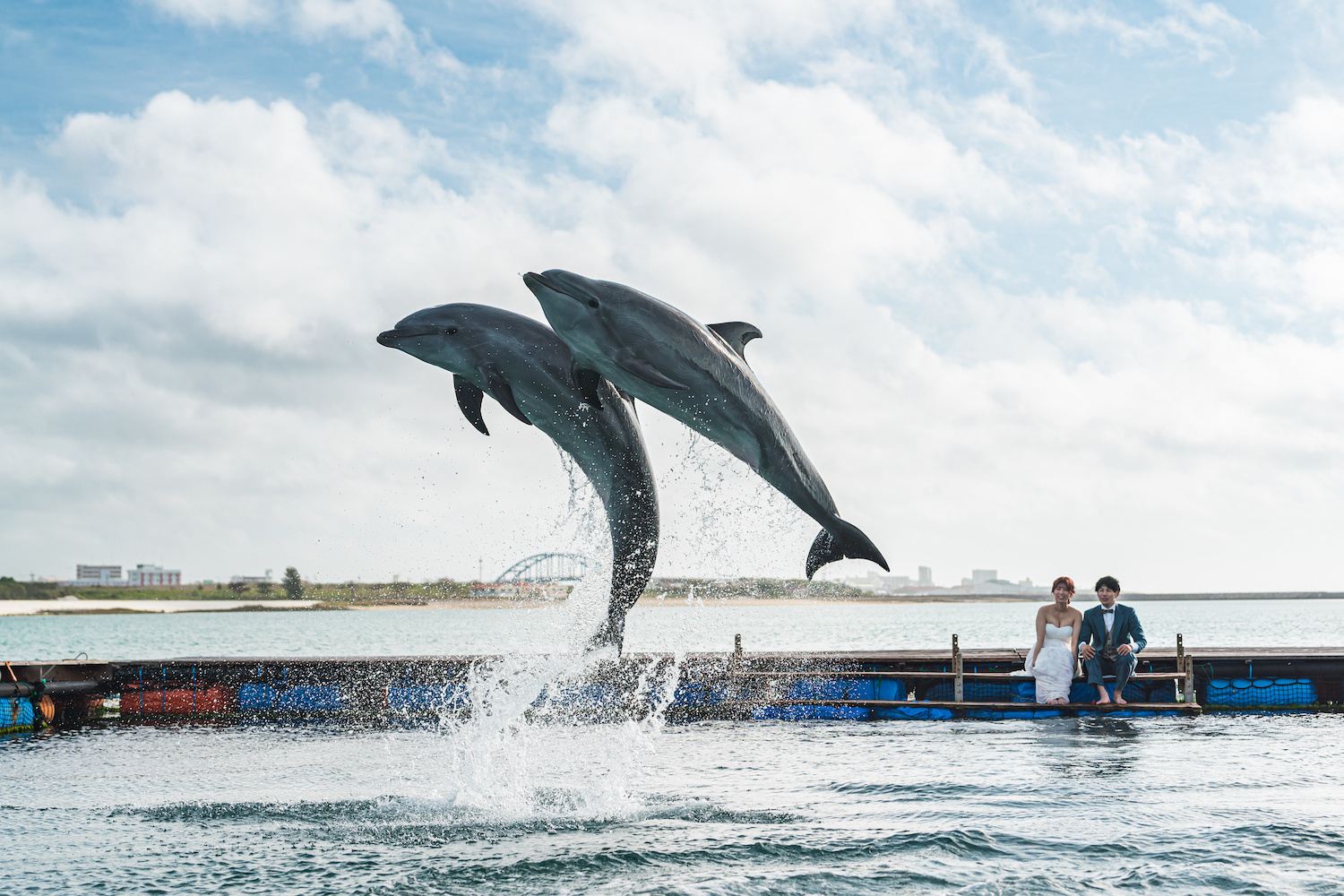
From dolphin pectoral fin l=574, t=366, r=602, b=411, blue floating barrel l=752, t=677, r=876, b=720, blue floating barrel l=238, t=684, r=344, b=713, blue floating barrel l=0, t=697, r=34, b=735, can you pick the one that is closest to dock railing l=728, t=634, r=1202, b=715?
blue floating barrel l=752, t=677, r=876, b=720

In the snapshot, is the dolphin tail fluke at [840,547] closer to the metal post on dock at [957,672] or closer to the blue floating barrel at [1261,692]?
the metal post on dock at [957,672]

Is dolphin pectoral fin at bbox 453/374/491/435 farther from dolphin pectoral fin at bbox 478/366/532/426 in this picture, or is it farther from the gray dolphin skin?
dolphin pectoral fin at bbox 478/366/532/426

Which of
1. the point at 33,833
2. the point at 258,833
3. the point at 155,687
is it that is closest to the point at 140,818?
the point at 33,833

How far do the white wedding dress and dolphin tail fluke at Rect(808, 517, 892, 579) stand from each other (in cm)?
616

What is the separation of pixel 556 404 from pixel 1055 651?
7716 millimetres

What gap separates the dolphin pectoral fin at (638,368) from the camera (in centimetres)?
729

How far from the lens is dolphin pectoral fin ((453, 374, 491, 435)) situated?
939 centimetres

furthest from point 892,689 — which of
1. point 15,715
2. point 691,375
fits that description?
point 15,715

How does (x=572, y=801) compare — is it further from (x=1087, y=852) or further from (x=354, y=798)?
(x=1087, y=852)

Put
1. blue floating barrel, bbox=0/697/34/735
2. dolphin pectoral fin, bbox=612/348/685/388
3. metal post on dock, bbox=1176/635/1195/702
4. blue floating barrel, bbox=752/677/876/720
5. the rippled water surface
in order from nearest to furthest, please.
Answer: the rippled water surface, dolphin pectoral fin, bbox=612/348/685/388, metal post on dock, bbox=1176/635/1195/702, blue floating barrel, bbox=0/697/34/735, blue floating barrel, bbox=752/677/876/720

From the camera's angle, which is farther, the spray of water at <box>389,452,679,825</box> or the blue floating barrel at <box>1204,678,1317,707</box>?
the blue floating barrel at <box>1204,678,1317,707</box>

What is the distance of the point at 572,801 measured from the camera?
9266 mm

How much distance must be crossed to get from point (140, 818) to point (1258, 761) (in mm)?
10927

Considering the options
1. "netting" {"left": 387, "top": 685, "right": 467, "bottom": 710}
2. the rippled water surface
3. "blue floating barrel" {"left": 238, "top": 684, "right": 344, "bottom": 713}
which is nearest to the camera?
the rippled water surface
